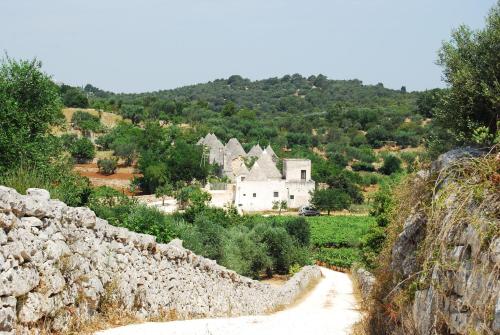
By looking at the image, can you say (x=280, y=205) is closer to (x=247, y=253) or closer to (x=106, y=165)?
(x=106, y=165)

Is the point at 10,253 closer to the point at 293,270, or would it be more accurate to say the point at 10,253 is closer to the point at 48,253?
the point at 48,253

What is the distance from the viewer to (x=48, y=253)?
6480 millimetres

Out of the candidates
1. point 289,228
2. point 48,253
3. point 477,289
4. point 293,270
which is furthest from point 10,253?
point 289,228

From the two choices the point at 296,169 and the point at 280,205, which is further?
the point at 296,169

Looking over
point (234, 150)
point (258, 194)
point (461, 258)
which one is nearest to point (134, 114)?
point (234, 150)

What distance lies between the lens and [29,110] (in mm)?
26453

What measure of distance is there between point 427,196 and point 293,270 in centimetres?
2593

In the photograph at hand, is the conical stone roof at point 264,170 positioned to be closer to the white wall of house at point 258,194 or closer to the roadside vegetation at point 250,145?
the white wall of house at point 258,194

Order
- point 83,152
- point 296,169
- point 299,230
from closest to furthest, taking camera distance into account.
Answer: point 299,230, point 296,169, point 83,152

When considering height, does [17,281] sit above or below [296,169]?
below

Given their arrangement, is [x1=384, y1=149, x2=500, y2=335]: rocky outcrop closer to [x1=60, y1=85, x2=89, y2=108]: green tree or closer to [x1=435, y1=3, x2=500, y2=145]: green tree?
[x1=435, y1=3, x2=500, y2=145]: green tree

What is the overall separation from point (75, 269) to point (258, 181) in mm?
58076

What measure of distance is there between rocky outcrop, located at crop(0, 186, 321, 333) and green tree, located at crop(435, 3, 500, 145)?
5420mm

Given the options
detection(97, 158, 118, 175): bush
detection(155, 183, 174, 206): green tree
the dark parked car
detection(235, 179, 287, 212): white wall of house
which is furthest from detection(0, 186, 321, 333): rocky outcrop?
detection(97, 158, 118, 175): bush
